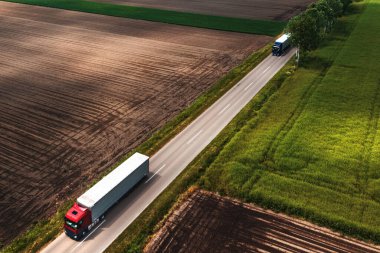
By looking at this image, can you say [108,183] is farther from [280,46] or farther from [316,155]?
[280,46]

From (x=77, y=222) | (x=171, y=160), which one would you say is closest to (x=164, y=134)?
(x=171, y=160)

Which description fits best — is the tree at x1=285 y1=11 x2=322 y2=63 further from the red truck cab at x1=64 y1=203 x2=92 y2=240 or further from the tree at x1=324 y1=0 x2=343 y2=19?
the red truck cab at x1=64 y1=203 x2=92 y2=240

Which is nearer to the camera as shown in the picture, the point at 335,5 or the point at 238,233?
the point at 238,233

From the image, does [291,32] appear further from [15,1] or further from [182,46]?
[15,1]

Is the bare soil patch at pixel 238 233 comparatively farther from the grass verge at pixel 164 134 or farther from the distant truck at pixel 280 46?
the distant truck at pixel 280 46

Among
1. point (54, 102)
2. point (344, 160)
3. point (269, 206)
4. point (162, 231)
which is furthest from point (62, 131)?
point (344, 160)

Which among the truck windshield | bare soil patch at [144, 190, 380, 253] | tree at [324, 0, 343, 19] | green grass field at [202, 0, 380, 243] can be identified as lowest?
bare soil patch at [144, 190, 380, 253]

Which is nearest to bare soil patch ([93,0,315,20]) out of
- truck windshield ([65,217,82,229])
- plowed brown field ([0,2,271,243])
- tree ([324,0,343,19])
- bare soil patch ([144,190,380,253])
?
tree ([324,0,343,19])
